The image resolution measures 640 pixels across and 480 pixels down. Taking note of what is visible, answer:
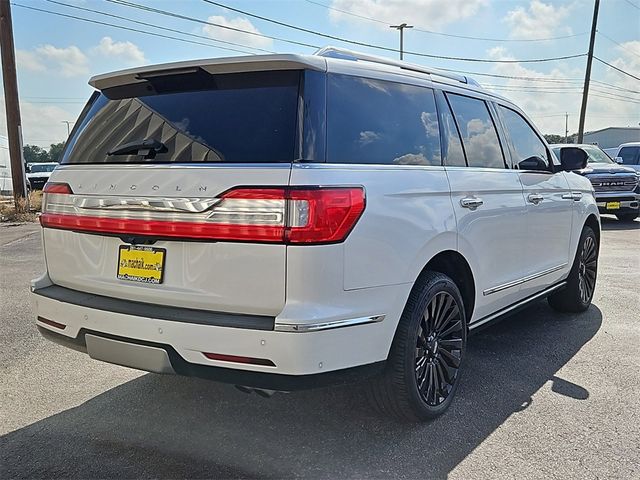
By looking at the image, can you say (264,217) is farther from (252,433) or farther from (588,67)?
(588,67)

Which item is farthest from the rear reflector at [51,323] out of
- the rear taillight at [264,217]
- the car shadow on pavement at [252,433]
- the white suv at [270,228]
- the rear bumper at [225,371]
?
the rear taillight at [264,217]

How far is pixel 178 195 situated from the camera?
2.57 m

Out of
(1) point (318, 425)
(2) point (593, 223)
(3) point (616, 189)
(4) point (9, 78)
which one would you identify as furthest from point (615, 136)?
(1) point (318, 425)

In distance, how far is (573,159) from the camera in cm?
495

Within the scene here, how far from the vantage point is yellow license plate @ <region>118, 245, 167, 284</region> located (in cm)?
267

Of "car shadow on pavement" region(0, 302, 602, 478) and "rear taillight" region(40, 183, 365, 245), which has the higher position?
"rear taillight" region(40, 183, 365, 245)

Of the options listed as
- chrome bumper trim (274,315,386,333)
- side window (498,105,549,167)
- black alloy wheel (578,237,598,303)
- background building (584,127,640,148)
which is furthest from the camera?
background building (584,127,640,148)

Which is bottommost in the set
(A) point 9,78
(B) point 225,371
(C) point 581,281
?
(C) point 581,281

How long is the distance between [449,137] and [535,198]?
1.20 meters

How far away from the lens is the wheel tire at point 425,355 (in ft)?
9.59

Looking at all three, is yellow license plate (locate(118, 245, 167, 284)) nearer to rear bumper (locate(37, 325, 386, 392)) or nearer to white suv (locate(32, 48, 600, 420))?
white suv (locate(32, 48, 600, 420))

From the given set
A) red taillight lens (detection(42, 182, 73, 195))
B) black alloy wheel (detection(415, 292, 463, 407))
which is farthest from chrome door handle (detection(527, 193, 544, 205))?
red taillight lens (detection(42, 182, 73, 195))

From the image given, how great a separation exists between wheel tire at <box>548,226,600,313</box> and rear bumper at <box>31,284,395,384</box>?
3.24 m

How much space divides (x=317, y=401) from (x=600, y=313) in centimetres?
345
